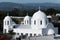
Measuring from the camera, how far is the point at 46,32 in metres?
57.5

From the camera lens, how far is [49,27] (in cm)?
5875

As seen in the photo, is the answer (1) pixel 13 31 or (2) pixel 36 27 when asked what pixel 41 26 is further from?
(1) pixel 13 31

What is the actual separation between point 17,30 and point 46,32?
6.81 meters

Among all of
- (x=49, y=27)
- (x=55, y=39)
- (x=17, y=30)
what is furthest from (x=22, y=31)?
(x=55, y=39)

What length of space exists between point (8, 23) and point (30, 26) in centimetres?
486

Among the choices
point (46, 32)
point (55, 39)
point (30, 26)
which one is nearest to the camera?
point (55, 39)

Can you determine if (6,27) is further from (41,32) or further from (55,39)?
(55,39)

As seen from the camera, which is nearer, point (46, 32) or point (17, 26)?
point (46, 32)

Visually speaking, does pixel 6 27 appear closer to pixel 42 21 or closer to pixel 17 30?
pixel 17 30

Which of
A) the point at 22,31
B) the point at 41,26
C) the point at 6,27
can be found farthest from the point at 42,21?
the point at 6,27

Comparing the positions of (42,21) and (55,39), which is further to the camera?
(42,21)

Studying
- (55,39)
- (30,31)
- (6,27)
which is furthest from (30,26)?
(55,39)

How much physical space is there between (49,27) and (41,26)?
46.8 inches

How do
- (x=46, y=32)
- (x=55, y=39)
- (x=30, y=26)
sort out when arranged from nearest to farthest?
(x=55, y=39) → (x=46, y=32) → (x=30, y=26)
